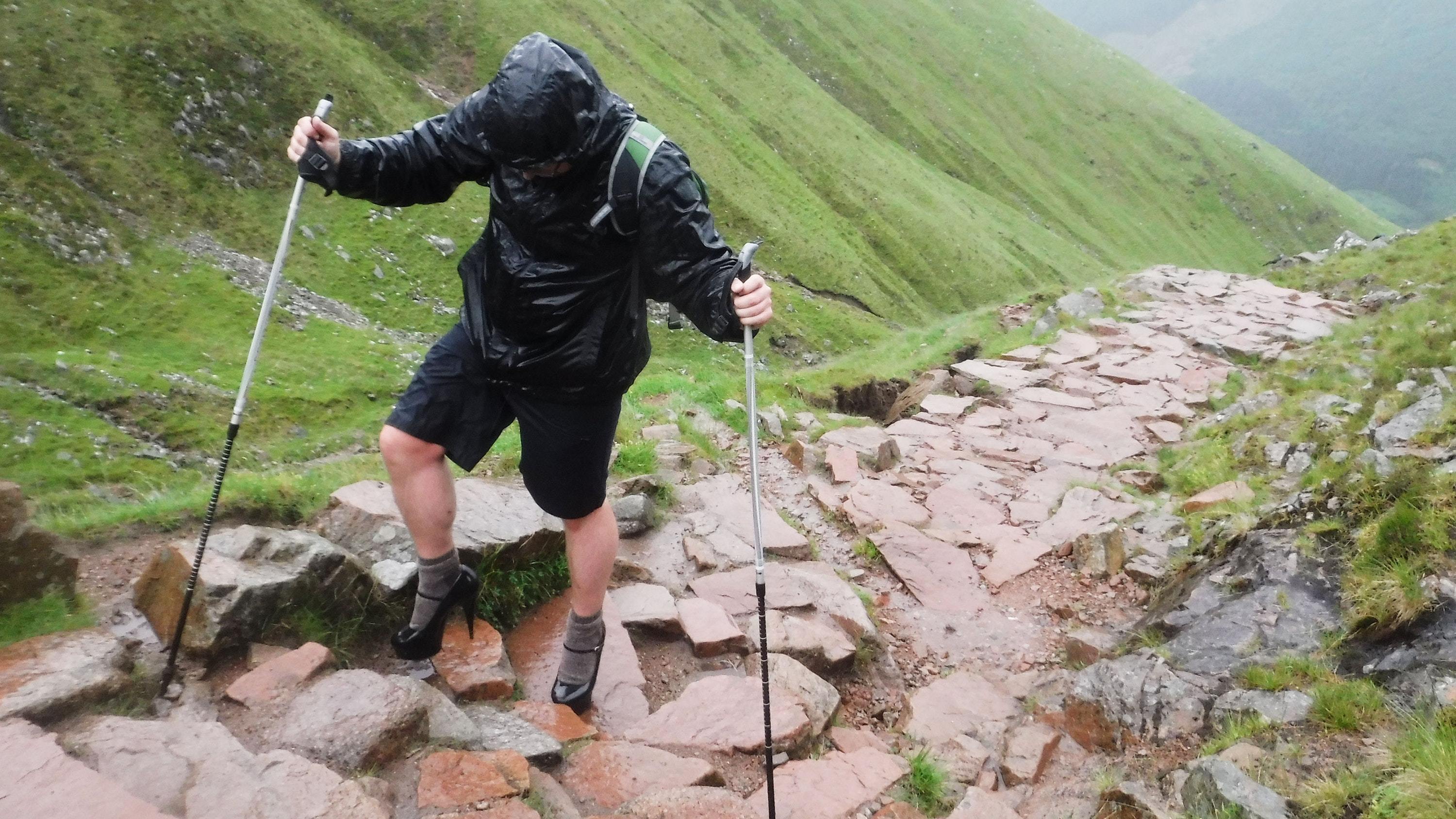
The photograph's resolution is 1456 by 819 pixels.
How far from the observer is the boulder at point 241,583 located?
4305 mm

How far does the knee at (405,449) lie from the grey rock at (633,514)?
10.4ft

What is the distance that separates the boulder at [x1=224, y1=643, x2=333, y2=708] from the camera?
13.2 feet

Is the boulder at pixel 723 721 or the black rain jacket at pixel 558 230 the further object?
the boulder at pixel 723 721

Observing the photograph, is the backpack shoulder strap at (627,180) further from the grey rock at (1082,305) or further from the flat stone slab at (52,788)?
the grey rock at (1082,305)

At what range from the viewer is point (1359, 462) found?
6.29 metres

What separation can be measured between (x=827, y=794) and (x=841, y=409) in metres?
10.8

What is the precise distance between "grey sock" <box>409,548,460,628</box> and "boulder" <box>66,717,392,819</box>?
1044mm

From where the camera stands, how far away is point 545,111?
11.4ft

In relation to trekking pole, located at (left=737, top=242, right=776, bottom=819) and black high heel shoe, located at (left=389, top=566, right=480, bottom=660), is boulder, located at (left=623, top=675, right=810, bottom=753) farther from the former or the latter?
black high heel shoe, located at (left=389, top=566, right=480, bottom=660)

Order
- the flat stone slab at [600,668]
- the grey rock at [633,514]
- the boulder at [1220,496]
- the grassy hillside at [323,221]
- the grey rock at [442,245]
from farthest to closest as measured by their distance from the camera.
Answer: the grey rock at [442,245], the grassy hillside at [323,221], the boulder at [1220,496], the grey rock at [633,514], the flat stone slab at [600,668]

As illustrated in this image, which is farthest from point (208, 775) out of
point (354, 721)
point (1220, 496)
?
point (1220, 496)

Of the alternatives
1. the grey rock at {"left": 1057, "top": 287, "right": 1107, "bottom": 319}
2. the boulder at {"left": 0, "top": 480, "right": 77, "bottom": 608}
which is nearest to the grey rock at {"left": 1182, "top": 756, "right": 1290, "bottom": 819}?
the boulder at {"left": 0, "top": 480, "right": 77, "bottom": 608}

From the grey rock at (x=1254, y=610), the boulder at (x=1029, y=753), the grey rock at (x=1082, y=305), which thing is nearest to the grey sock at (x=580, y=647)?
the boulder at (x=1029, y=753)

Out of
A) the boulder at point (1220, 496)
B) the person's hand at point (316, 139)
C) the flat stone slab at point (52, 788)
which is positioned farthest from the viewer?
the boulder at point (1220, 496)
